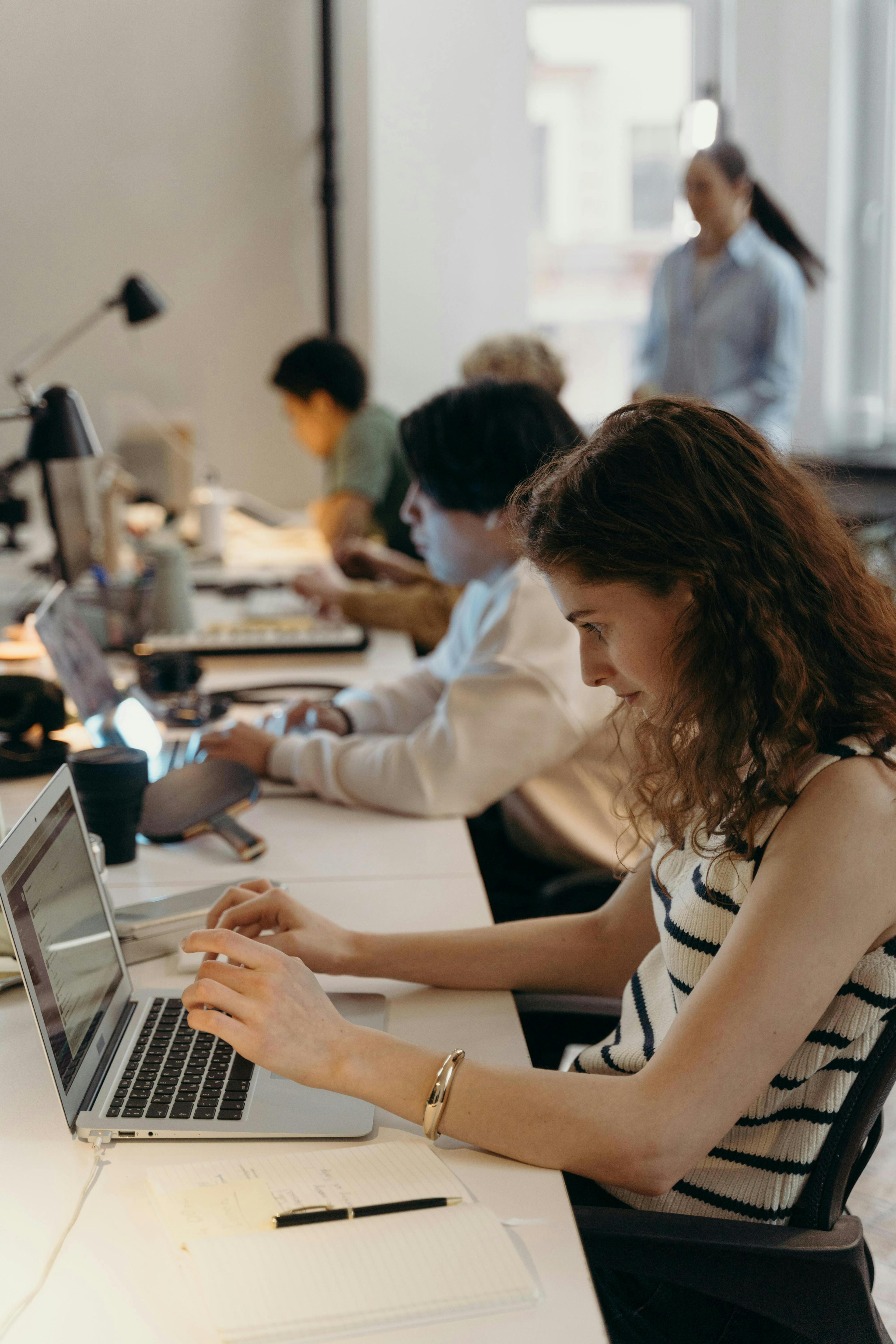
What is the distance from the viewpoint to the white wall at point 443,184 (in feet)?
15.1

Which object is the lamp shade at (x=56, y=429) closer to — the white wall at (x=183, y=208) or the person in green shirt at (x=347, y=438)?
the person in green shirt at (x=347, y=438)

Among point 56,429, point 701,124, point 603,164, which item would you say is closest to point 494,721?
point 56,429

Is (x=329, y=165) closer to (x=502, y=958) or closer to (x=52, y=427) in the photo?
(x=52, y=427)

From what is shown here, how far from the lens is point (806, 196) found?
4730 millimetres

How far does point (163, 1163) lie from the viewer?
2.82ft

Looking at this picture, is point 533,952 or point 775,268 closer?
point 533,952

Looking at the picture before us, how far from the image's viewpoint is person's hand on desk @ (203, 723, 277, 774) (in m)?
1.76

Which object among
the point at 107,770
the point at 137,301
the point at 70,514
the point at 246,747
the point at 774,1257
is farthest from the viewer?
the point at 137,301

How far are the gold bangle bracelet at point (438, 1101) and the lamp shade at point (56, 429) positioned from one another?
4.59 feet

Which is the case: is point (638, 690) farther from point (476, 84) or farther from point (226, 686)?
point (476, 84)

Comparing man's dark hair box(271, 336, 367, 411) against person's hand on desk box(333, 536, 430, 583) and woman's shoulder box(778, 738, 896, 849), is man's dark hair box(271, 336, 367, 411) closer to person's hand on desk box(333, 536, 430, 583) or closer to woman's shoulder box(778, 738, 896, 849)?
person's hand on desk box(333, 536, 430, 583)

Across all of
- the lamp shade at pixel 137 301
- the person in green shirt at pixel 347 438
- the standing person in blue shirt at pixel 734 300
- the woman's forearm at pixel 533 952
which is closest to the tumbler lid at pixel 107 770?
the woman's forearm at pixel 533 952

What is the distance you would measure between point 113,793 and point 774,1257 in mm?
856

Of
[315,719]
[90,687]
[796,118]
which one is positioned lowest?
[315,719]
